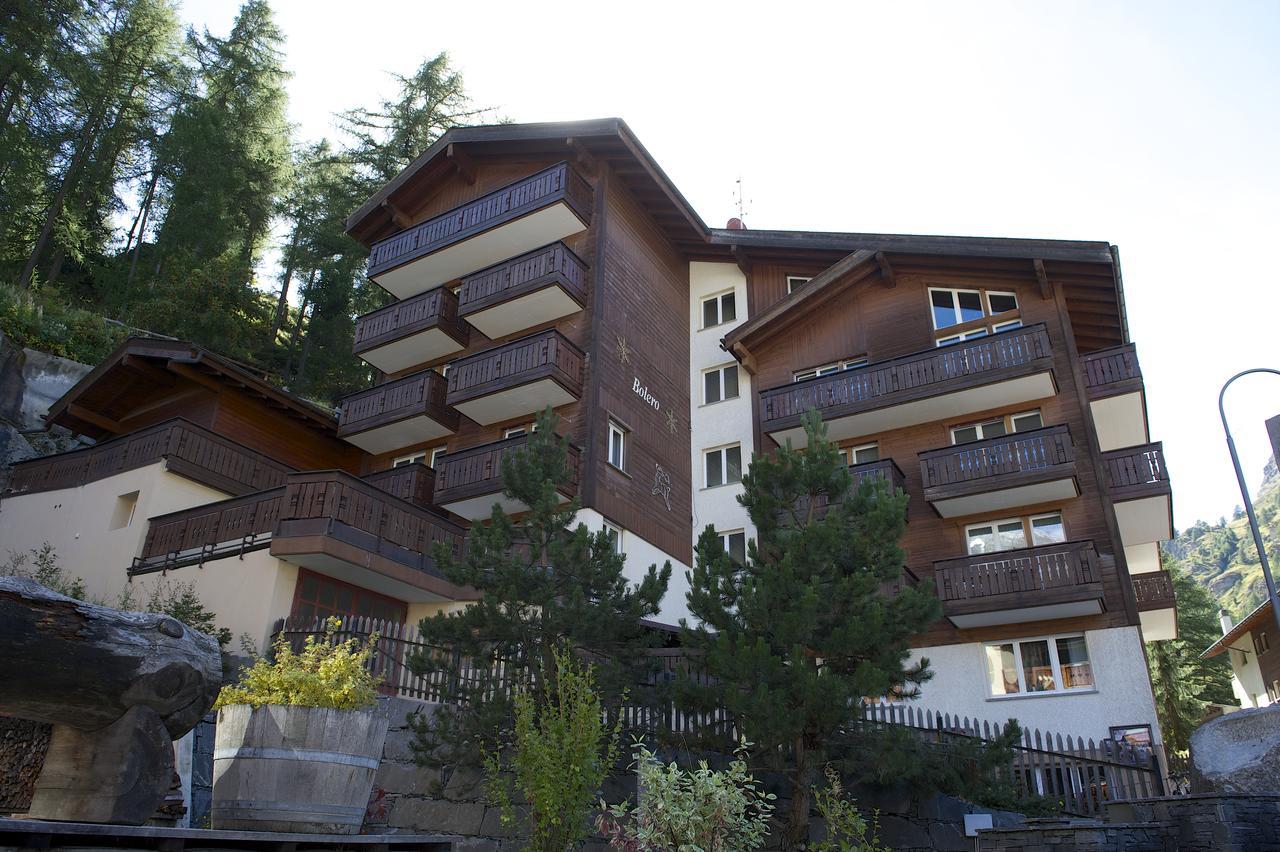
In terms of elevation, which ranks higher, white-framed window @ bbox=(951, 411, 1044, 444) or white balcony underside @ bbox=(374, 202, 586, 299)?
white balcony underside @ bbox=(374, 202, 586, 299)

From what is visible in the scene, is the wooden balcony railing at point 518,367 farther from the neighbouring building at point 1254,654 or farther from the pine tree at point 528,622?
the neighbouring building at point 1254,654

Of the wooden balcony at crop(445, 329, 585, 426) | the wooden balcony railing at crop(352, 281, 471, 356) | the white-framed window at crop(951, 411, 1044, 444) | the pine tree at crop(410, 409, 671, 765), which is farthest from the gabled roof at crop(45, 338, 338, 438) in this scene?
the white-framed window at crop(951, 411, 1044, 444)

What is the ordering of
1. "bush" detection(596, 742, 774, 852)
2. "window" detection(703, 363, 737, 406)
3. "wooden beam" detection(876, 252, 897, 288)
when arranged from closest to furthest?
1. "bush" detection(596, 742, 774, 852)
2. "wooden beam" detection(876, 252, 897, 288)
3. "window" detection(703, 363, 737, 406)

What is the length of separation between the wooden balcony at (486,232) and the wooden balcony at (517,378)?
3.85m

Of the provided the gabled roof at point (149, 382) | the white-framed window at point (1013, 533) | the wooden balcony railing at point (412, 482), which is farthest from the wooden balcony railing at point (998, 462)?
the gabled roof at point (149, 382)

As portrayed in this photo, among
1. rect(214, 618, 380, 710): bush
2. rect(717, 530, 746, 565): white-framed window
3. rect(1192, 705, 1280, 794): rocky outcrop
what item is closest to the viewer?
rect(214, 618, 380, 710): bush

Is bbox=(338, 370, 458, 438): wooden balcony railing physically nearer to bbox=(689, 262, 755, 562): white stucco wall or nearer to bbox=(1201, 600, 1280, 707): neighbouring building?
bbox=(689, 262, 755, 562): white stucco wall

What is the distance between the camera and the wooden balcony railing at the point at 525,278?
24984mm

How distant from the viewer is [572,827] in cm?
907

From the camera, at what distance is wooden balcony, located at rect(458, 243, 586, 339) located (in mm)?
25062

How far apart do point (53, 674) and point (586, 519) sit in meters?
15.7

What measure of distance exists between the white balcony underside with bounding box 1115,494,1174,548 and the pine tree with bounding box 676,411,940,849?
1172 cm

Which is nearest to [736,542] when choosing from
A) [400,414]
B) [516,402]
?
[516,402]

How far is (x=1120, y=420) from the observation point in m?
24.2
